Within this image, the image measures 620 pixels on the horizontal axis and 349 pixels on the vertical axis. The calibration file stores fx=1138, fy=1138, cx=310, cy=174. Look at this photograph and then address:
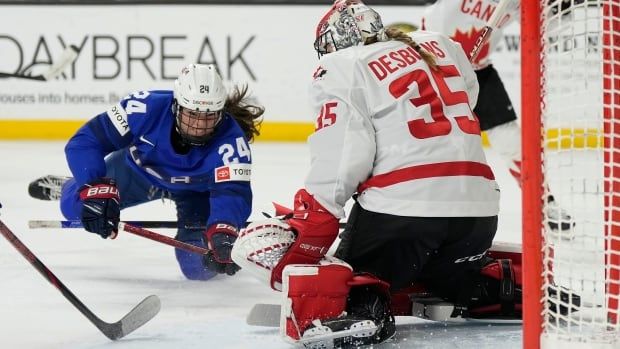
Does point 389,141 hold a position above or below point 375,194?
above

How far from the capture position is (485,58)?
4254 millimetres

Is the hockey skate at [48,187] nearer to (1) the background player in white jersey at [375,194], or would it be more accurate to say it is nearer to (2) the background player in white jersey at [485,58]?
(2) the background player in white jersey at [485,58]

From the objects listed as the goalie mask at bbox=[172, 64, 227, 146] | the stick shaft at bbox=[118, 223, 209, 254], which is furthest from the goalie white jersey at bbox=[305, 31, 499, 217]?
the stick shaft at bbox=[118, 223, 209, 254]

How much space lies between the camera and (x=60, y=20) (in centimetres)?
689

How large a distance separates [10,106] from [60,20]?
610 mm

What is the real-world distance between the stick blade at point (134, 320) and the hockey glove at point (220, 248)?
1.02 ft

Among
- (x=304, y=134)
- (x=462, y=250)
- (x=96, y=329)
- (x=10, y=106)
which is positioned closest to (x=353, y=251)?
(x=462, y=250)

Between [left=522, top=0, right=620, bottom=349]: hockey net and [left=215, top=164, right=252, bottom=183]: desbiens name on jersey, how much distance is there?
3.97ft

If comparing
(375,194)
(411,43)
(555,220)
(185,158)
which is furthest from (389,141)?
(185,158)

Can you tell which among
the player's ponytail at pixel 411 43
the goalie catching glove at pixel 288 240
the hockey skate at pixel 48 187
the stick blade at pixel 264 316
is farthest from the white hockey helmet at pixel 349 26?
the hockey skate at pixel 48 187

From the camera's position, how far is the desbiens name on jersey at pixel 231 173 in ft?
10.8

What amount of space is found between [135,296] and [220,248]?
30 cm

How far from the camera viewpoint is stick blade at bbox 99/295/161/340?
2.64 meters

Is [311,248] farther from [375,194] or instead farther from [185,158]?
[185,158]
